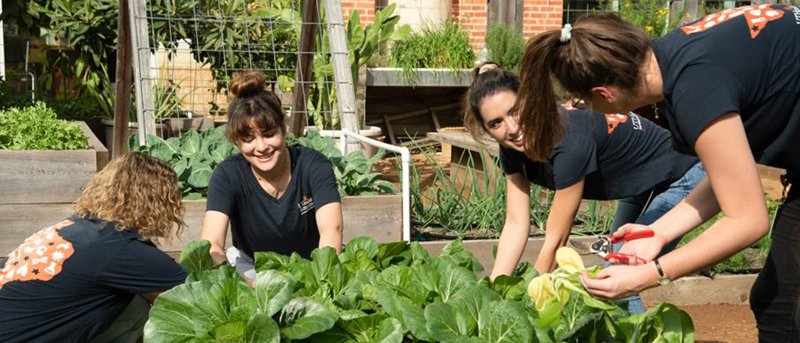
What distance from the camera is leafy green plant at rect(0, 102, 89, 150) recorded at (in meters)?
5.30

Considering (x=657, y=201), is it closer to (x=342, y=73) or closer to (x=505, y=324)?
(x=505, y=324)

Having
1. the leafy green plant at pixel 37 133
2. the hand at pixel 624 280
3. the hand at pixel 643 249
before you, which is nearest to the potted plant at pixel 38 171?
the leafy green plant at pixel 37 133

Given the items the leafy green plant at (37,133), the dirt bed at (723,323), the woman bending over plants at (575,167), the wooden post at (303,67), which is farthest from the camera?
the wooden post at (303,67)

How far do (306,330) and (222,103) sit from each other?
29.9 ft

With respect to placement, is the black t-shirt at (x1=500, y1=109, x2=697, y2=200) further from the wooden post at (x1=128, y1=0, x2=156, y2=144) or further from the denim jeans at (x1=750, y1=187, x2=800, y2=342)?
the wooden post at (x1=128, y1=0, x2=156, y2=144)

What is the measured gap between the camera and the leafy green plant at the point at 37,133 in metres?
5.30

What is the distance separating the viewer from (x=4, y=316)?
290cm

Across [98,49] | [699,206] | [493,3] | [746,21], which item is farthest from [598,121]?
[493,3]

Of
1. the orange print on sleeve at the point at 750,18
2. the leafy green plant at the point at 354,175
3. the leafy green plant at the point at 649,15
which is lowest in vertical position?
the leafy green plant at the point at 354,175

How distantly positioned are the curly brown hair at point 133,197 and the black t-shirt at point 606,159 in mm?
1142

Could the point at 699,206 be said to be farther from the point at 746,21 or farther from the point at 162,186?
the point at 162,186

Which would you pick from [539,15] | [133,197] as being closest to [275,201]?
[133,197]

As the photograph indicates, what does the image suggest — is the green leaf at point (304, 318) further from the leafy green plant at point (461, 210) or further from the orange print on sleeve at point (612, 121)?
the leafy green plant at point (461, 210)

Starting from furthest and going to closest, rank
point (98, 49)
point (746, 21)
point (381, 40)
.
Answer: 1. point (381, 40)
2. point (98, 49)
3. point (746, 21)
